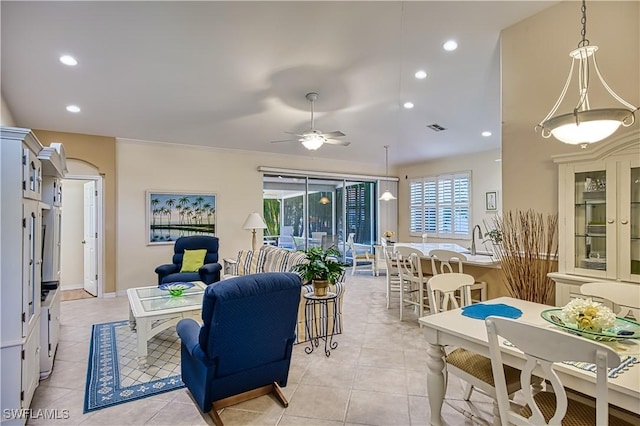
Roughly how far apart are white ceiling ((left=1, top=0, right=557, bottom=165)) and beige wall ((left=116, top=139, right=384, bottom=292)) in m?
0.56

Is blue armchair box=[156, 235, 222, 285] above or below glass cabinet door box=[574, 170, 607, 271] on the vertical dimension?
below

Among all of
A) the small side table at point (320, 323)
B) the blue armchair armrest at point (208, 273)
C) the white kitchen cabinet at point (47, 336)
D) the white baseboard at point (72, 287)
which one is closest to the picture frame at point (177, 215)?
the blue armchair armrest at point (208, 273)

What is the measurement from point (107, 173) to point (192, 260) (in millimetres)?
2108

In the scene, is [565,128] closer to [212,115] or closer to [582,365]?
[582,365]

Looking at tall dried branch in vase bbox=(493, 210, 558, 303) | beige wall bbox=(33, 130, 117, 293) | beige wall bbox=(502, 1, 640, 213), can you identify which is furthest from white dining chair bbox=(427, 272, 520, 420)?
beige wall bbox=(33, 130, 117, 293)

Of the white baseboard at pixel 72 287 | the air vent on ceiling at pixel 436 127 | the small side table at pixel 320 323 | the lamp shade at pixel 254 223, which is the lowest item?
the white baseboard at pixel 72 287

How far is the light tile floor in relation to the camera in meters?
2.24

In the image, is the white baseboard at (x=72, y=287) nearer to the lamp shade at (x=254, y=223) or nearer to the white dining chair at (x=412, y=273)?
the lamp shade at (x=254, y=223)

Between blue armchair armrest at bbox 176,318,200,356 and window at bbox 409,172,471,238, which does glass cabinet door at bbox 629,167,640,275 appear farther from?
window at bbox 409,172,471,238

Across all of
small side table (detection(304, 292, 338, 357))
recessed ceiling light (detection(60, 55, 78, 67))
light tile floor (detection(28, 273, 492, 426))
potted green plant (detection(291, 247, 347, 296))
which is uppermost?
recessed ceiling light (detection(60, 55, 78, 67))

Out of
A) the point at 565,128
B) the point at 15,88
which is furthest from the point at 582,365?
the point at 15,88

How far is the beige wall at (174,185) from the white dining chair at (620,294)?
5723 millimetres

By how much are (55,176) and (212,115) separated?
2.25 meters

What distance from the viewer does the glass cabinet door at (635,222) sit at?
2191 mm
